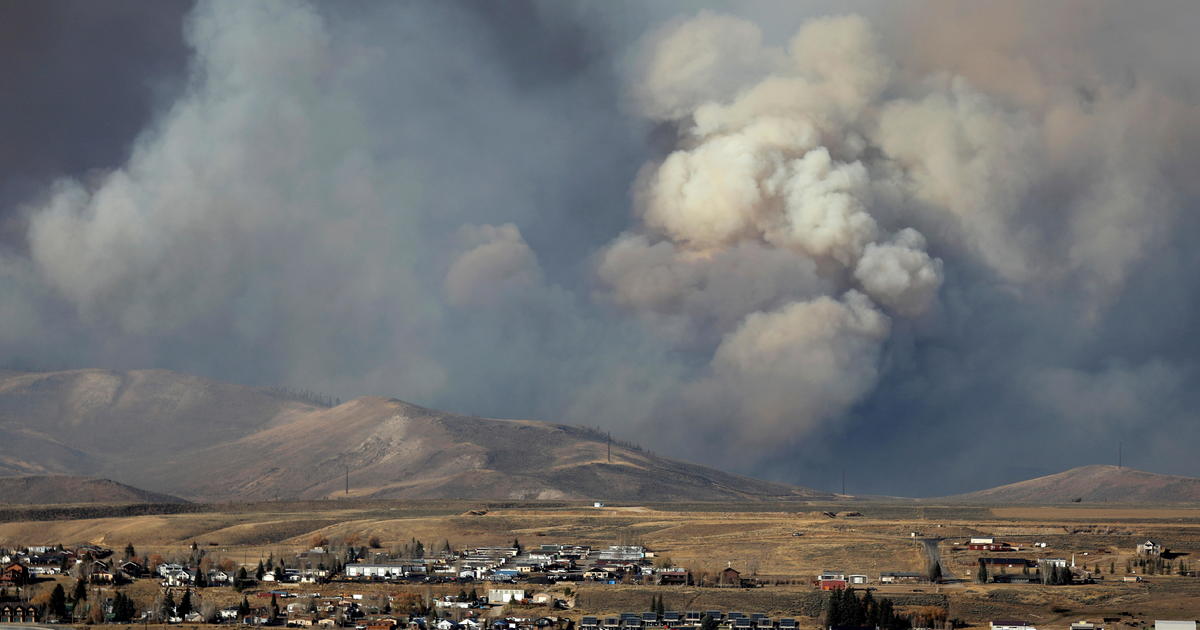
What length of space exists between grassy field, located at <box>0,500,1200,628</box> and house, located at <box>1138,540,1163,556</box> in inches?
59.5

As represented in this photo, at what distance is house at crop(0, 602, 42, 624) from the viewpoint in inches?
3937

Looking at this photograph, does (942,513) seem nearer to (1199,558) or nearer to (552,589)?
(1199,558)

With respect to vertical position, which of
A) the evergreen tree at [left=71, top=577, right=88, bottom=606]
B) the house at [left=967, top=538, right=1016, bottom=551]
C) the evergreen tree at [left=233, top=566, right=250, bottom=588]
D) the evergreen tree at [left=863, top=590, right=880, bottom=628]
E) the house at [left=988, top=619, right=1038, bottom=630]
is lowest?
the house at [left=988, top=619, right=1038, bottom=630]

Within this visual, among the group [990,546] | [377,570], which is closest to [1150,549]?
[990,546]

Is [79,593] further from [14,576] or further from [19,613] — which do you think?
[14,576]

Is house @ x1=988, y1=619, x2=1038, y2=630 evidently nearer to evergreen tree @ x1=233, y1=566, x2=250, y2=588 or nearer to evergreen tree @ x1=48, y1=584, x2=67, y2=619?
evergreen tree @ x1=233, y1=566, x2=250, y2=588

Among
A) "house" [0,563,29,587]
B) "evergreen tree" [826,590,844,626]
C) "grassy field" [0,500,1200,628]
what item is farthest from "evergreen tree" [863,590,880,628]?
"house" [0,563,29,587]

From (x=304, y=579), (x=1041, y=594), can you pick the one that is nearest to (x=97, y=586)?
(x=304, y=579)

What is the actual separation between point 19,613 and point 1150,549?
3447 inches

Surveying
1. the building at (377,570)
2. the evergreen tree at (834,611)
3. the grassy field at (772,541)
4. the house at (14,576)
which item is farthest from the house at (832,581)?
the house at (14,576)

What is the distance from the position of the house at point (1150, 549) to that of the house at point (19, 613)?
3346 inches

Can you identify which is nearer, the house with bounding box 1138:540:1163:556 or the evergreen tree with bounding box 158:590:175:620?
the evergreen tree with bounding box 158:590:175:620

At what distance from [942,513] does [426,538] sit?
70.4 meters

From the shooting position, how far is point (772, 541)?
5635 inches
